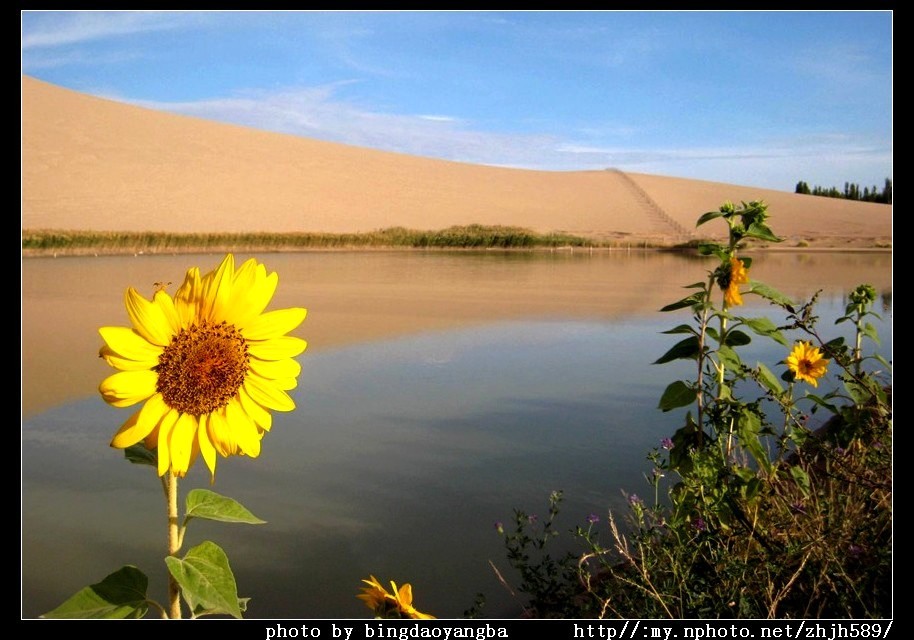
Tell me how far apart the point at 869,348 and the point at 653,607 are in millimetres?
4573

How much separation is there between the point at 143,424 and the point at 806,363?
243 cm

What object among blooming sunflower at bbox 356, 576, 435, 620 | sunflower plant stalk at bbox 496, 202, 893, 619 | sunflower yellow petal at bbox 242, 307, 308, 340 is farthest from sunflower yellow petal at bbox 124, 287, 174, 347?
sunflower plant stalk at bbox 496, 202, 893, 619

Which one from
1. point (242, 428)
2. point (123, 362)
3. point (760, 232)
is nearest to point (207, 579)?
point (242, 428)

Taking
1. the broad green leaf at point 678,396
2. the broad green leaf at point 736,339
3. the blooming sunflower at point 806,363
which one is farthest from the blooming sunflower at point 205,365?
the blooming sunflower at point 806,363

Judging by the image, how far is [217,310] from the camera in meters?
1.10

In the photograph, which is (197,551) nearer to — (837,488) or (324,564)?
(324,564)

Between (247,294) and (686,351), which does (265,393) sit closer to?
(247,294)

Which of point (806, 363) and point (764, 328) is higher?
point (764, 328)

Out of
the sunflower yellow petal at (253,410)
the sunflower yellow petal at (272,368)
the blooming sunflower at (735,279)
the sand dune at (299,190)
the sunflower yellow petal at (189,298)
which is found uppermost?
the sand dune at (299,190)

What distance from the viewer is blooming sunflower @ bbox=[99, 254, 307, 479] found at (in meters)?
1.06

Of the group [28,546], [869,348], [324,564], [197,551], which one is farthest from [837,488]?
[869,348]

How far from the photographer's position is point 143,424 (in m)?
1.05

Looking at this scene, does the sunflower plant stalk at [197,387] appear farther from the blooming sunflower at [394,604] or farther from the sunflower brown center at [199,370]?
the blooming sunflower at [394,604]

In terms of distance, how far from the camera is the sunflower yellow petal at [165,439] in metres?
1.04
